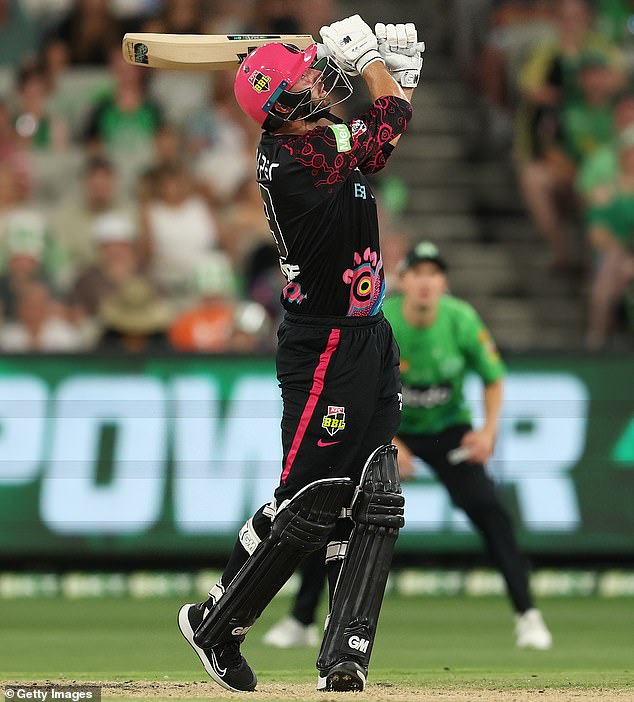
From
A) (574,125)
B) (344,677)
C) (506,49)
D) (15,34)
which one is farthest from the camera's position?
(506,49)

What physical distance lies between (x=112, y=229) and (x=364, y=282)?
6.22 m

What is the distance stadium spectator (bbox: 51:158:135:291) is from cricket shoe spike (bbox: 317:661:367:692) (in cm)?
650

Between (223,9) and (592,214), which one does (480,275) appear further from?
(223,9)

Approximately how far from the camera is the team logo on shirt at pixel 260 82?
5965 millimetres

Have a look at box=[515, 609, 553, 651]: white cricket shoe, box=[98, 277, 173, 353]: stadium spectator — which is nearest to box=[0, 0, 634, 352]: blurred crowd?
box=[98, 277, 173, 353]: stadium spectator

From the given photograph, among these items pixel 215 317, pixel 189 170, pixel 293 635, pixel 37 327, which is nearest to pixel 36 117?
pixel 189 170

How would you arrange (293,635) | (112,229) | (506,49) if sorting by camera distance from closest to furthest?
(293,635)
(112,229)
(506,49)

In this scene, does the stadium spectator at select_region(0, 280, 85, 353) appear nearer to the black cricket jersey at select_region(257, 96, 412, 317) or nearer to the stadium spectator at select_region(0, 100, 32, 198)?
the stadium spectator at select_region(0, 100, 32, 198)

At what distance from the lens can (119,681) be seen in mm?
6859

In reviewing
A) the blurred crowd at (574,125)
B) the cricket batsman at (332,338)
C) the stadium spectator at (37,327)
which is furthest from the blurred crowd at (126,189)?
the cricket batsman at (332,338)

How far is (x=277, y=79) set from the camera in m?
5.96

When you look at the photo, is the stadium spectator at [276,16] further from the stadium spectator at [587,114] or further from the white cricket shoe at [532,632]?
the white cricket shoe at [532,632]

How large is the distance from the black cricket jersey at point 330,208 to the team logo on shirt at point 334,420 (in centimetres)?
36

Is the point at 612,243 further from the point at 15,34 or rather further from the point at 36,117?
the point at 15,34
